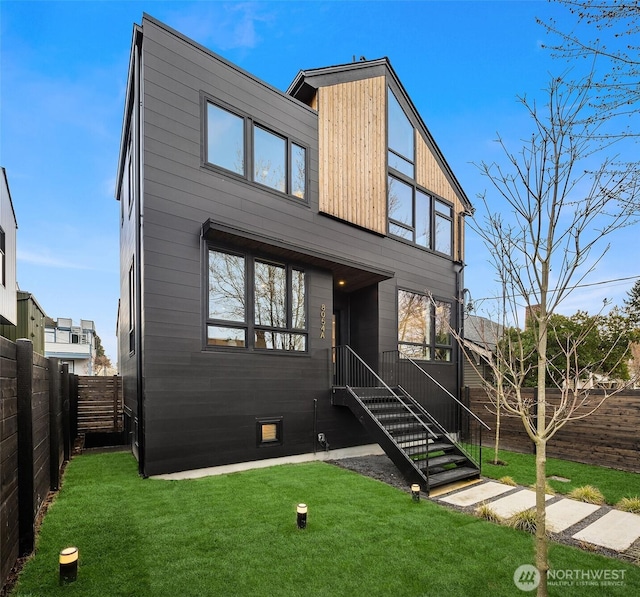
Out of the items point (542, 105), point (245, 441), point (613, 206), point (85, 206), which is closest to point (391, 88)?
point (542, 105)

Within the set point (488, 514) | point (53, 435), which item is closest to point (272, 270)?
point (53, 435)

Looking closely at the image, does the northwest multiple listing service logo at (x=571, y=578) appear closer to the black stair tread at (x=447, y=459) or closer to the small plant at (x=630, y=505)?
the small plant at (x=630, y=505)

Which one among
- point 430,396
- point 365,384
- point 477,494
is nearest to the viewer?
point 477,494

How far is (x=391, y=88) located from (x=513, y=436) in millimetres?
8838

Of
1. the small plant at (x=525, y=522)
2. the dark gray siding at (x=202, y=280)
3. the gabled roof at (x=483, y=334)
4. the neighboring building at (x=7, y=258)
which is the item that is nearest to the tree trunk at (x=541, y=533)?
the gabled roof at (x=483, y=334)

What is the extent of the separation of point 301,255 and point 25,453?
194 inches

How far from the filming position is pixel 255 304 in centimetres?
687

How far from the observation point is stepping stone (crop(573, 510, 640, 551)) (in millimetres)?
3904

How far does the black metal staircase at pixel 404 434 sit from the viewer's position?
18.5 feet

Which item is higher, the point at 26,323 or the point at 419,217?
the point at 419,217

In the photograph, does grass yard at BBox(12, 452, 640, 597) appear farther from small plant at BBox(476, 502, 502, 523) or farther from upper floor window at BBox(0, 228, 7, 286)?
upper floor window at BBox(0, 228, 7, 286)

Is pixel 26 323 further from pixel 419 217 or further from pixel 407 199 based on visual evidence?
pixel 419 217

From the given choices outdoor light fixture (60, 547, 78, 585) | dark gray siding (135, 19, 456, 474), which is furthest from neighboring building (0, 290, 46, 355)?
outdoor light fixture (60, 547, 78, 585)

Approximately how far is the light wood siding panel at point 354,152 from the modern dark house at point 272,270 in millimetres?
38
